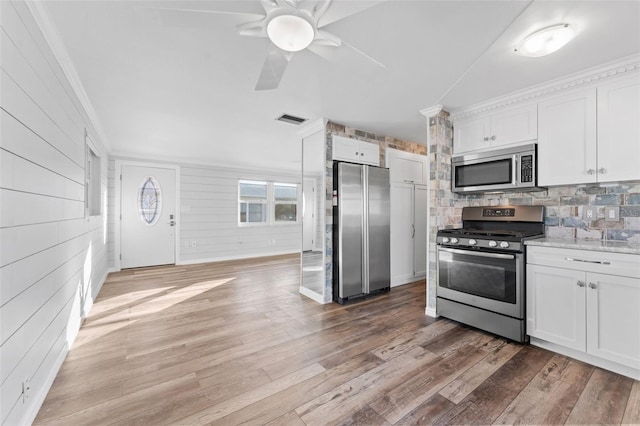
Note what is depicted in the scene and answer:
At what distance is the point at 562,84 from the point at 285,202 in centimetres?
600

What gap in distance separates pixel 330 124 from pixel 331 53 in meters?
1.63

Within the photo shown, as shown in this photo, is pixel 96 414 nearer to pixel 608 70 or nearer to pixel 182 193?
pixel 608 70

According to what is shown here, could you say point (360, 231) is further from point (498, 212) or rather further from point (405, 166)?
point (498, 212)

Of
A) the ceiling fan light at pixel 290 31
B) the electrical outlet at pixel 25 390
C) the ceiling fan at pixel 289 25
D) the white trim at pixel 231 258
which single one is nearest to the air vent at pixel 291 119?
the ceiling fan at pixel 289 25

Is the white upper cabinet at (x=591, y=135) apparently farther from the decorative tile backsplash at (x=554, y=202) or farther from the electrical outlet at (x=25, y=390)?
the electrical outlet at (x=25, y=390)

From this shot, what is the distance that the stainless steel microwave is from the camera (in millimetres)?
2650

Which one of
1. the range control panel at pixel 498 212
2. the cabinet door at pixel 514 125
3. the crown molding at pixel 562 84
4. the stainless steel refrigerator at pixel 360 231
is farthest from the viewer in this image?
the stainless steel refrigerator at pixel 360 231

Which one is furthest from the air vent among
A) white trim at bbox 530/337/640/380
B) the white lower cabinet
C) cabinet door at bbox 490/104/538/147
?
white trim at bbox 530/337/640/380

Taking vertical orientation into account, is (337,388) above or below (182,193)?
below

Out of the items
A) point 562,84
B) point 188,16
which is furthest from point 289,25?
point 562,84

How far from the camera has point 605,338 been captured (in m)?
2.02

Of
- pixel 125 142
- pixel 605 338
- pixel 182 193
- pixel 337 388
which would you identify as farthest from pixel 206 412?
pixel 182 193

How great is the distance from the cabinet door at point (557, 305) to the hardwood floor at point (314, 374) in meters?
0.18

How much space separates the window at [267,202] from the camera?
6838mm
